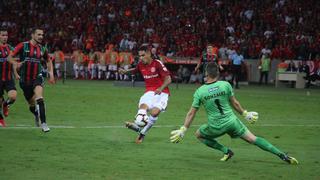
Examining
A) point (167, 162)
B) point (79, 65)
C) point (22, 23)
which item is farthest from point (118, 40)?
point (167, 162)

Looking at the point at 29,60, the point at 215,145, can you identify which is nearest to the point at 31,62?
the point at 29,60

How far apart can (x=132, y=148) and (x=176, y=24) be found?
107 ft

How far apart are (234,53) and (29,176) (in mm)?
28882

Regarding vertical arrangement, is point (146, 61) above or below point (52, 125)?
above

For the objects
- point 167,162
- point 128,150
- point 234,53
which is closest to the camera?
point 167,162

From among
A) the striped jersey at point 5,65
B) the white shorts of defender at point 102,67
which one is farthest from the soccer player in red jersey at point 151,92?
the white shorts of defender at point 102,67

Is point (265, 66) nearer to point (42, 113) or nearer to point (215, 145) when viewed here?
point (42, 113)

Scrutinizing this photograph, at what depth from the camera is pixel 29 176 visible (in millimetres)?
10641

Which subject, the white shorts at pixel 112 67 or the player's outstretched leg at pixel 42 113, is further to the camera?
the white shorts at pixel 112 67

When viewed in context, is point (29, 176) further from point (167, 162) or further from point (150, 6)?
point (150, 6)

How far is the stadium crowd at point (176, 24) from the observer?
135 feet

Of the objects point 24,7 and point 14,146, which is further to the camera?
point 24,7

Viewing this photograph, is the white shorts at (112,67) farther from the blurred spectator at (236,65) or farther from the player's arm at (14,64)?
the player's arm at (14,64)

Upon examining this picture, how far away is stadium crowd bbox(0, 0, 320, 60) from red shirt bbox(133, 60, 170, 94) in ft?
80.4
